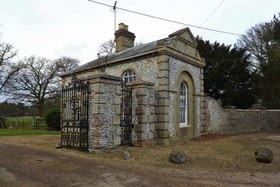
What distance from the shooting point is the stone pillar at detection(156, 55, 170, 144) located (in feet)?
42.5

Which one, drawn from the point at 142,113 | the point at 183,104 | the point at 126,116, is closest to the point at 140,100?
the point at 142,113

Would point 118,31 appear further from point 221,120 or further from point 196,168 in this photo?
point 196,168

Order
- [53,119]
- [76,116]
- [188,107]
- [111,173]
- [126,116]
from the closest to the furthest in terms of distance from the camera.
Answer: [111,173] < [76,116] < [126,116] < [188,107] < [53,119]

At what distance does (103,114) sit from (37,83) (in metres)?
26.5

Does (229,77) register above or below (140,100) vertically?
above

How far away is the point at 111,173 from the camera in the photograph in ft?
23.6

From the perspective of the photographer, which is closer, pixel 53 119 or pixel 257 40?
pixel 53 119

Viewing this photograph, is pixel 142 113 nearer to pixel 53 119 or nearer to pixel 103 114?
pixel 103 114

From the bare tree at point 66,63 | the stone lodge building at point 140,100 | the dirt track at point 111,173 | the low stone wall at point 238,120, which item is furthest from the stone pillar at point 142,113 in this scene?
the bare tree at point 66,63

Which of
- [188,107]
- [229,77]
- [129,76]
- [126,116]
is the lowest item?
[126,116]

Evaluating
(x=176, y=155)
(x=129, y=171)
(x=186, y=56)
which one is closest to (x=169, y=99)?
(x=186, y=56)

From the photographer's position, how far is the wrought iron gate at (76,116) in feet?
34.2

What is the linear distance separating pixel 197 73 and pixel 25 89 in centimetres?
2435

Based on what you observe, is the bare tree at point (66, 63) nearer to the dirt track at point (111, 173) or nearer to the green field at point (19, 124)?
the green field at point (19, 124)
